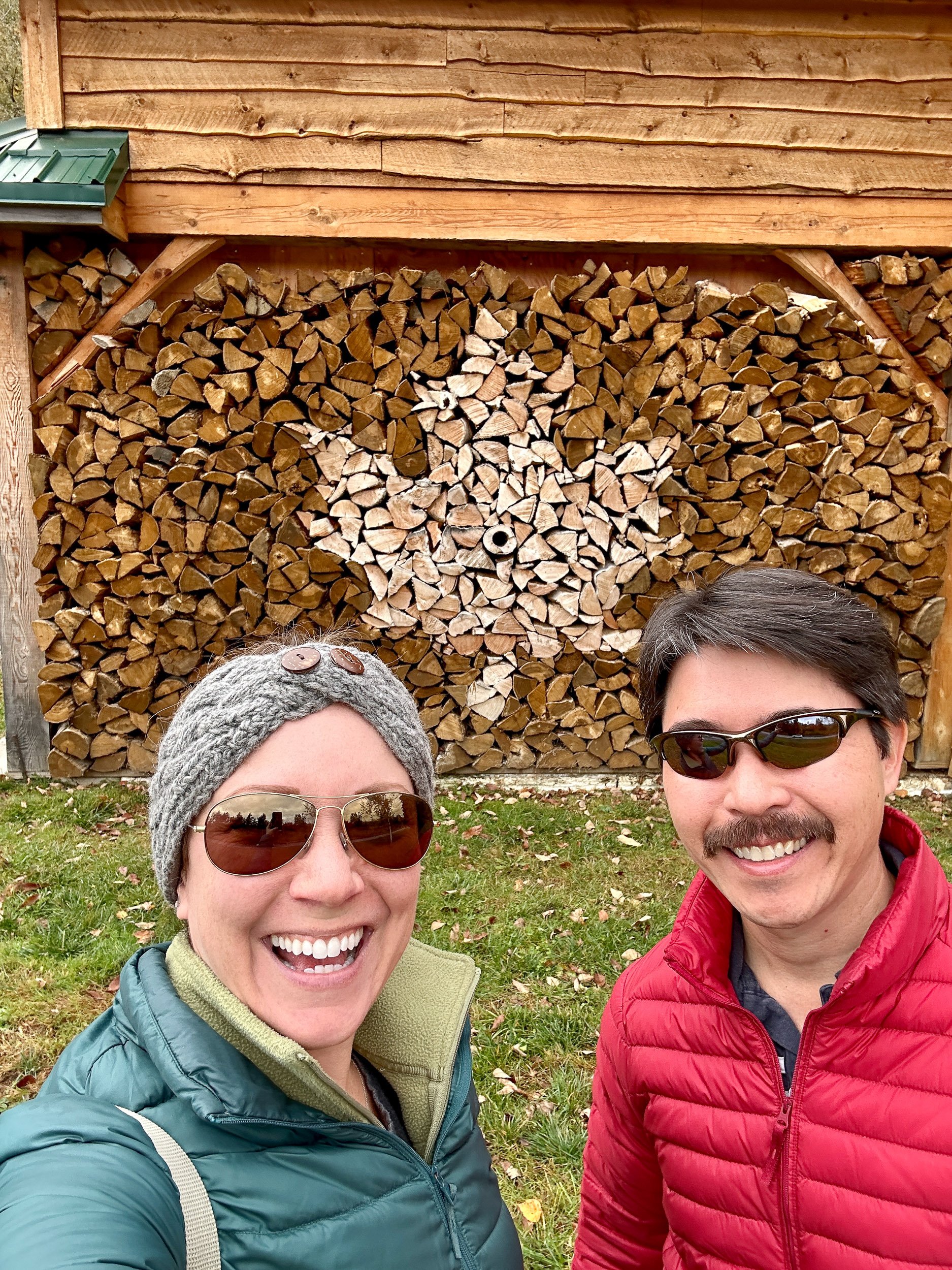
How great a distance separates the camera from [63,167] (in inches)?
166

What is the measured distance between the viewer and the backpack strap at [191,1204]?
0.93 meters

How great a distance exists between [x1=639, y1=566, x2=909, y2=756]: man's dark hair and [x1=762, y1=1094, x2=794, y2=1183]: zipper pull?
1.85ft

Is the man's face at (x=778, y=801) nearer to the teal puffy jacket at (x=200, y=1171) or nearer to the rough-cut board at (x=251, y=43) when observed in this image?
the teal puffy jacket at (x=200, y=1171)

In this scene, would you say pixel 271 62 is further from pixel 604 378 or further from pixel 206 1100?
pixel 206 1100

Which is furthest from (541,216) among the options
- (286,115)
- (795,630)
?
(795,630)

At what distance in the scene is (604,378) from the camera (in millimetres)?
4891

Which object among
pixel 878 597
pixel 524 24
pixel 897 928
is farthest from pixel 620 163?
pixel 897 928

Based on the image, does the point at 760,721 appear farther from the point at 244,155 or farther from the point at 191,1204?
the point at 244,155

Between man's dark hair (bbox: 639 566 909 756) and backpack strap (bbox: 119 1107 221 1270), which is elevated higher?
man's dark hair (bbox: 639 566 909 756)

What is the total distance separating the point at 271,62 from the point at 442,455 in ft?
6.94

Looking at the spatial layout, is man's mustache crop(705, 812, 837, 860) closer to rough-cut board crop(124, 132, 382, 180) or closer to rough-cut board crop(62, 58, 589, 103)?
rough-cut board crop(124, 132, 382, 180)

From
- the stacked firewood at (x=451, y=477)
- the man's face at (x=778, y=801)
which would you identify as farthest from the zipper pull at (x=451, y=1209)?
the stacked firewood at (x=451, y=477)

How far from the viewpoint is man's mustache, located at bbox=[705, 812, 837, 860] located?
1327mm

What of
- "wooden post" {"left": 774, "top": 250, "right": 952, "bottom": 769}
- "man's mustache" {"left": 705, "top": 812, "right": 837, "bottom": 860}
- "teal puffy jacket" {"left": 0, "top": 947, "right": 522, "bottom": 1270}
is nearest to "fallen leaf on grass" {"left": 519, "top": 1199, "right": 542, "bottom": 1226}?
"teal puffy jacket" {"left": 0, "top": 947, "right": 522, "bottom": 1270}
